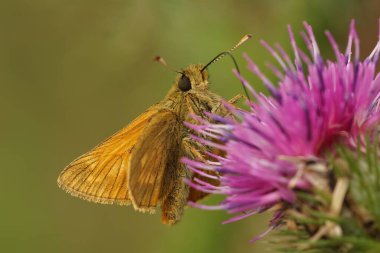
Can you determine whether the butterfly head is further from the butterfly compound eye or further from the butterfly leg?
the butterfly leg

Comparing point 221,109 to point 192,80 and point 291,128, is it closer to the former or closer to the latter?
point 192,80

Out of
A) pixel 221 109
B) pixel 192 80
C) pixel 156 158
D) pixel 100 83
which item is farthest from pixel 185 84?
pixel 100 83

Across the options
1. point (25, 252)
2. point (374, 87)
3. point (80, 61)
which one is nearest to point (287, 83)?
point (374, 87)

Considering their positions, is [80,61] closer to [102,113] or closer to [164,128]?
[102,113]

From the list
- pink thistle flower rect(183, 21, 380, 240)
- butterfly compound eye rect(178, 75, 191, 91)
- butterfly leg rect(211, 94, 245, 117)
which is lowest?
pink thistle flower rect(183, 21, 380, 240)

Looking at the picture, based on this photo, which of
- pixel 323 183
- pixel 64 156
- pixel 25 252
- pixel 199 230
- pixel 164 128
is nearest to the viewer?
pixel 323 183

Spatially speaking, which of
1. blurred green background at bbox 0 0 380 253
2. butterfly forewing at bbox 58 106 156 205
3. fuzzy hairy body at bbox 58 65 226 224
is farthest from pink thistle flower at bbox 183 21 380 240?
blurred green background at bbox 0 0 380 253

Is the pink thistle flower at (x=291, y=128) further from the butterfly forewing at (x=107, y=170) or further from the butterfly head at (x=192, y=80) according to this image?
the butterfly forewing at (x=107, y=170)
